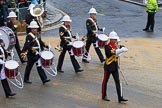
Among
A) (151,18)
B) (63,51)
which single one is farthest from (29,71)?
(151,18)

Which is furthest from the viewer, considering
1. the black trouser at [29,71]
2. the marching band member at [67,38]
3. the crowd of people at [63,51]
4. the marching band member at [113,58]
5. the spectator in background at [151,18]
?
the spectator in background at [151,18]

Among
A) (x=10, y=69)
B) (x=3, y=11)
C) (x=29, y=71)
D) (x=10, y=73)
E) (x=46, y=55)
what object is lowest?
(x=29, y=71)

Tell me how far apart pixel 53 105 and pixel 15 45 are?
194 inches

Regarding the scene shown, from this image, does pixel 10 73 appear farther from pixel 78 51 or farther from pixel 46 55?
pixel 78 51

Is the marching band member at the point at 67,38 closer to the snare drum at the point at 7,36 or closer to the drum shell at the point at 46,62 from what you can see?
the drum shell at the point at 46,62

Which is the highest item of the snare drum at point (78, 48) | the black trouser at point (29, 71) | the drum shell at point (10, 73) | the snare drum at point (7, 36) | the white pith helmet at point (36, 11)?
the white pith helmet at point (36, 11)

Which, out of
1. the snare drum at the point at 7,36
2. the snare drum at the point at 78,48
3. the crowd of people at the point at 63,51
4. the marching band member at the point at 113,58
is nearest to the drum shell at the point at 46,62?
the crowd of people at the point at 63,51

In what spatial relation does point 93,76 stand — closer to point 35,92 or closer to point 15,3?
point 35,92

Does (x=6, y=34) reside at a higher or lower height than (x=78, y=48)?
higher

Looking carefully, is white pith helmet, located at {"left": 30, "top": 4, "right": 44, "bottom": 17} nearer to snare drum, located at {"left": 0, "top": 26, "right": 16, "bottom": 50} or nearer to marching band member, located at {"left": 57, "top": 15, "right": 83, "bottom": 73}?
snare drum, located at {"left": 0, "top": 26, "right": 16, "bottom": 50}

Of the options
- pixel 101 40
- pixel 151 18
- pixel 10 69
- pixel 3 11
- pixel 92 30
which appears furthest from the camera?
pixel 151 18

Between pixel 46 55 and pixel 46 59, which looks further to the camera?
pixel 46 55

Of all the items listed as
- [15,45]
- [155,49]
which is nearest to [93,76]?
[15,45]

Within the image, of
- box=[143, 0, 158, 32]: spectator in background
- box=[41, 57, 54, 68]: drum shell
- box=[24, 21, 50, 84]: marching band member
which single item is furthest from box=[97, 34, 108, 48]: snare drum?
box=[143, 0, 158, 32]: spectator in background
